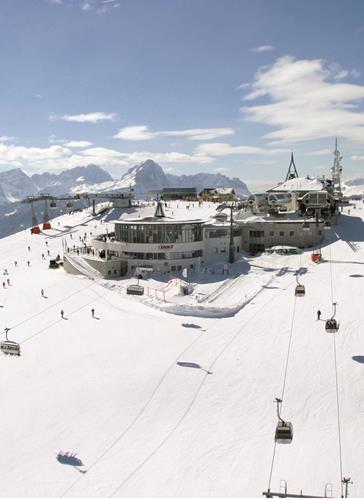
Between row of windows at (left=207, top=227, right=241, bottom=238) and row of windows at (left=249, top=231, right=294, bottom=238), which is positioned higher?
row of windows at (left=207, top=227, right=241, bottom=238)

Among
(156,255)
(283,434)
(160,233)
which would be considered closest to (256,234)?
(160,233)

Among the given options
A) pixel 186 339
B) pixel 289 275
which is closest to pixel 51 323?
pixel 186 339

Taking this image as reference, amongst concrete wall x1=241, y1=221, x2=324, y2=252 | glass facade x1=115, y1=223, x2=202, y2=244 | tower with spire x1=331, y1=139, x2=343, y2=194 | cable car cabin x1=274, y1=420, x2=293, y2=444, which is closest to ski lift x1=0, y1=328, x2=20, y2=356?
cable car cabin x1=274, y1=420, x2=293, y2=444

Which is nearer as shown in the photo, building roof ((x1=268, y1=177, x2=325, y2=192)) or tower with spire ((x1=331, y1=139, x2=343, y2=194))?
building roof ((x1=268, y1=177, x2=325, y2=192))

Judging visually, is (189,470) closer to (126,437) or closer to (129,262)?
(126,437)

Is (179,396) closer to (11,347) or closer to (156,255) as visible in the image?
(11,347)

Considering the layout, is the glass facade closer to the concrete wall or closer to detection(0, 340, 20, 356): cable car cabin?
the concrete wall

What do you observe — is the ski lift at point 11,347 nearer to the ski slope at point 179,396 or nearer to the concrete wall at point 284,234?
the ski slope at point 179,396
